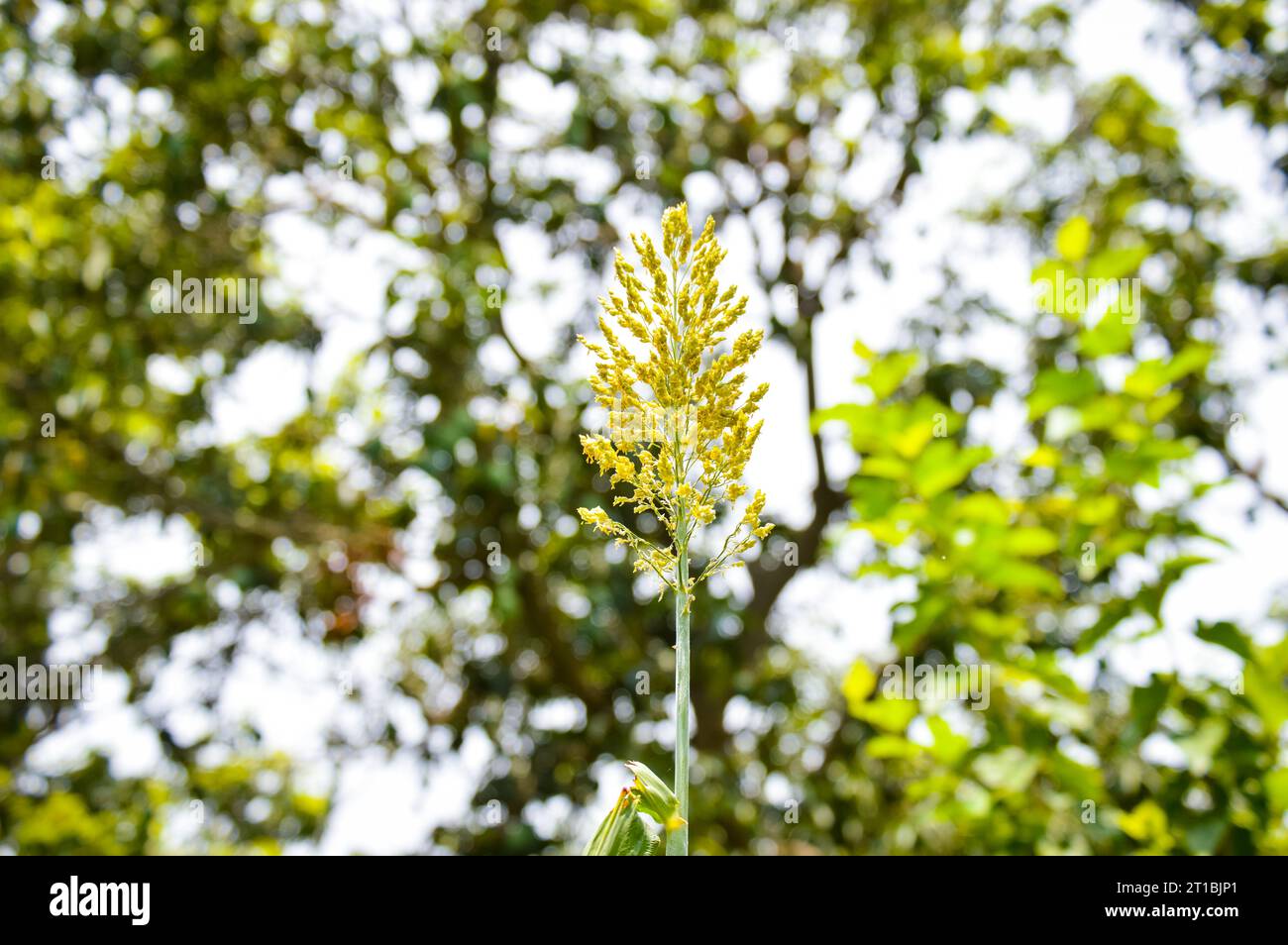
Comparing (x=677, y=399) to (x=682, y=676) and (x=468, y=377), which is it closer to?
(x=682, y=676)

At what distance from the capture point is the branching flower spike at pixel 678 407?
1.60 feet

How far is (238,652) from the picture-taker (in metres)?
5.16

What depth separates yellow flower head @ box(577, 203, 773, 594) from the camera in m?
0.49

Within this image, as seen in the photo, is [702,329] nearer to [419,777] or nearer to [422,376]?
[422,376]

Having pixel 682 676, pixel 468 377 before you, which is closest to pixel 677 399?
pixel 682 676

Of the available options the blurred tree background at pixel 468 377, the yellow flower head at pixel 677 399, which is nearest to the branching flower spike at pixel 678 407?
the yellow flower head at pixel 677 399

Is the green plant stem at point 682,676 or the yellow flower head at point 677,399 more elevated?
the yellow flower head at point 677,399

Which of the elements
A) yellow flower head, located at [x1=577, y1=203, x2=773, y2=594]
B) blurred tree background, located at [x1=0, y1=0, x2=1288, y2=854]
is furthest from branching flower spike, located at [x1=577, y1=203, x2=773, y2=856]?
blurred tree background, located at [x1=0, y1=0, x2=1288, y2=854]

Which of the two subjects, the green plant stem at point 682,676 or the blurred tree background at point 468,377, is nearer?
the green plant stem at point 682,676

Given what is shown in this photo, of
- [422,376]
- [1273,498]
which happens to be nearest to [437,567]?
[422,376]

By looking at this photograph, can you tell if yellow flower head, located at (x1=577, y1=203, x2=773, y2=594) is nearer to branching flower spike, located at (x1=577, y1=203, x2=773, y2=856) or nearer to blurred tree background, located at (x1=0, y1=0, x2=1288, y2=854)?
branching flower spike, located at (x1=577, y1=203, x2=773, y2=856)

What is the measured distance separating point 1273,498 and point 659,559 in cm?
494

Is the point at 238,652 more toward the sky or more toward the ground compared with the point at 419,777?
more toward the sky

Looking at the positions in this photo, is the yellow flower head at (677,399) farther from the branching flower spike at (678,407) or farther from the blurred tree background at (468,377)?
the blurred tree background at (468,377)
